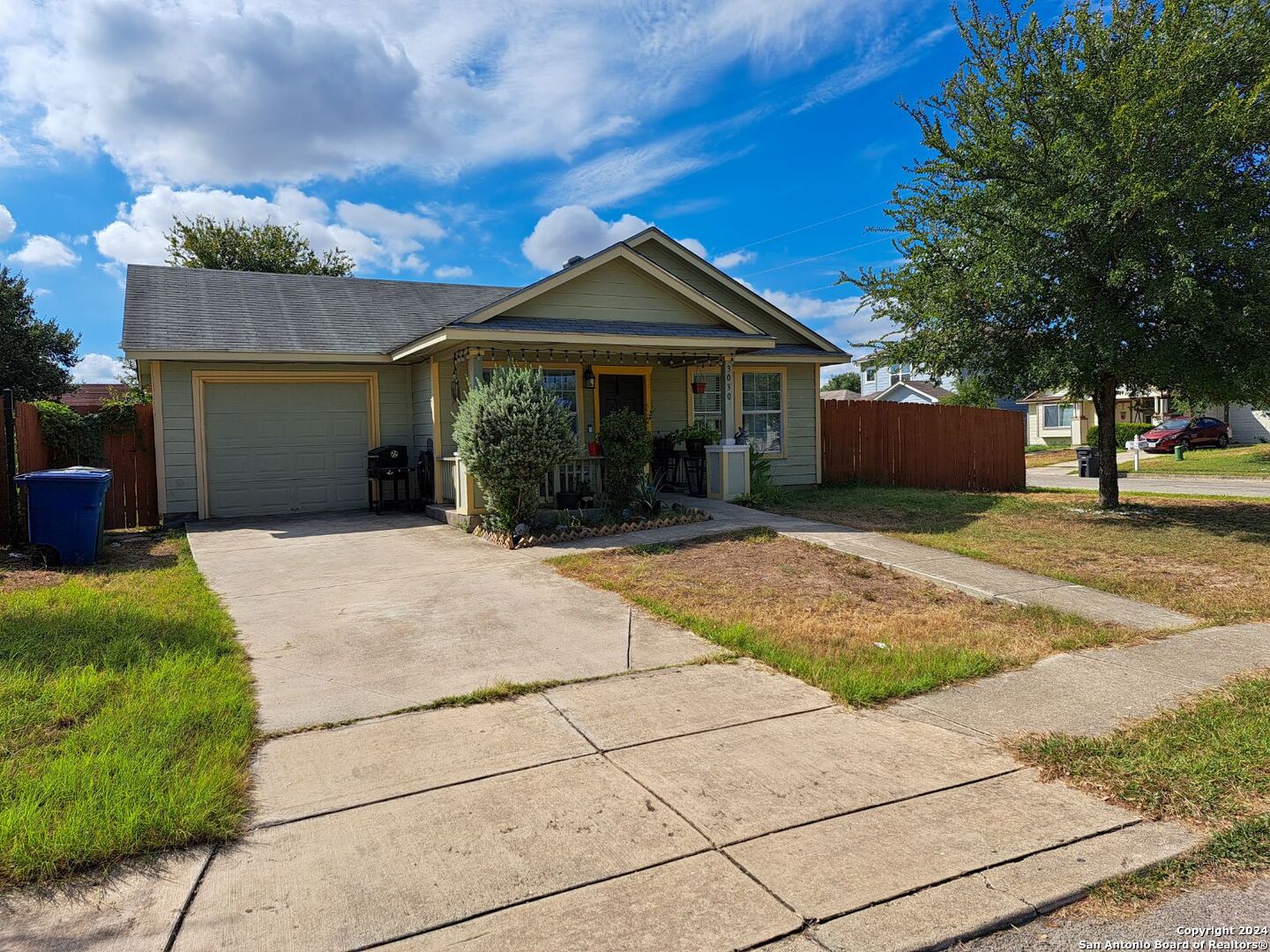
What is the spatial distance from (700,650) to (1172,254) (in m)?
8.64

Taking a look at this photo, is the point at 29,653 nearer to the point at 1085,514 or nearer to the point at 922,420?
the point at 1085,514

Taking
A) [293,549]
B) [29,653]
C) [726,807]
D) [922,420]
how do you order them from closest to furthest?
1. [726,807]
2. [29,653]
3. [293,549]
4. [922,420]

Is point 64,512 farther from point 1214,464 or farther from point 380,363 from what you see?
point 1214,464

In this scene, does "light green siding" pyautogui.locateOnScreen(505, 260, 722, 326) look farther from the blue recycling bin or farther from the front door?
the blue recycling bin

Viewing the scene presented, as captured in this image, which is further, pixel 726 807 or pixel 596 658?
pixel 596 658

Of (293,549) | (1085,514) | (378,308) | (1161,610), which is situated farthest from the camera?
(378,308)

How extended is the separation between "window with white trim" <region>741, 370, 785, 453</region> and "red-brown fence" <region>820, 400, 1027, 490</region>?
1.14 metres

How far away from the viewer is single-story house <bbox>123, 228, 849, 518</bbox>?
39.0 ft

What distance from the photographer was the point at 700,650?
5598 millimetres

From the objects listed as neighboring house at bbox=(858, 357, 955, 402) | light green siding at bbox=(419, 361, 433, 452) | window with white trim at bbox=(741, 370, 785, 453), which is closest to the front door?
window with white trim at bbox=(741, 370, 785, 453)

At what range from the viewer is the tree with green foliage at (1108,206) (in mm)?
10117

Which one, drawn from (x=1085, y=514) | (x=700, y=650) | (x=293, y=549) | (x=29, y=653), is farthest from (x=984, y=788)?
(x=1085, y=514)

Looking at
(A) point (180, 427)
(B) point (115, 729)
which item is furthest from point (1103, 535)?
(A) point (180, 427)

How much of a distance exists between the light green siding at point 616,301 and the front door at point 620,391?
1531mm
